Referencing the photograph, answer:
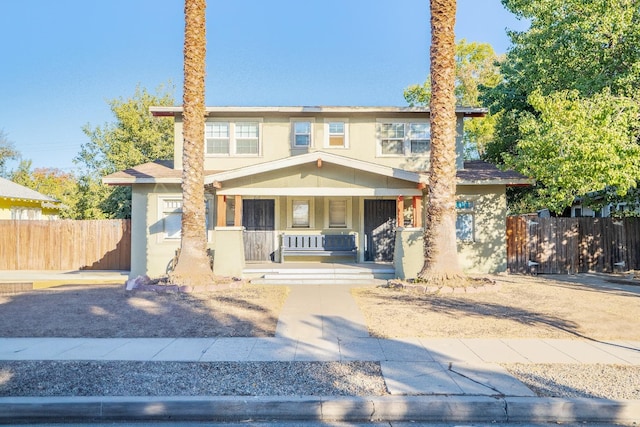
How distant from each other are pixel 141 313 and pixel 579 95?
46.5 feet

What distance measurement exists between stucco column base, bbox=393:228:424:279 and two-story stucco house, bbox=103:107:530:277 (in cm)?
73

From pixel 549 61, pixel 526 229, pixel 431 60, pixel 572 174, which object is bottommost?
pixel 526 229

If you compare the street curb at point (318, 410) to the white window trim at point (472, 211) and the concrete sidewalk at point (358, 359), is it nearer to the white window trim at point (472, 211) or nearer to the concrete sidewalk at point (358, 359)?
the concrete sidewalk at point (358, 359)

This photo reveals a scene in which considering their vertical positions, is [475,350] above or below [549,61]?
below

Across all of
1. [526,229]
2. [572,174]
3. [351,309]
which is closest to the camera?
[351,309]

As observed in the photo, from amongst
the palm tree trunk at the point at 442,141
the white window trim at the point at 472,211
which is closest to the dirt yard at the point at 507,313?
the palm tree trunk at the point at 442,141

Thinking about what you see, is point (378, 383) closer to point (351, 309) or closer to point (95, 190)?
point (351, 309)

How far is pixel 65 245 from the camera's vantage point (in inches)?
710

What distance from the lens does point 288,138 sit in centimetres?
1608

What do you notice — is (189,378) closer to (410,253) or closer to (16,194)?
(410,253)

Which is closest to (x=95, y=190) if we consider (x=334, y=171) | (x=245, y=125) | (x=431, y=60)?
(x=245, y=125)

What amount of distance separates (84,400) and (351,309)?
5612 mm

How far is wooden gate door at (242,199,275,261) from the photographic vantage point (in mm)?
16188

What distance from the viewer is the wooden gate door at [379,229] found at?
16.3 meters
